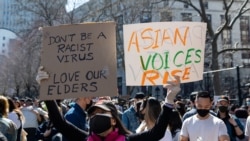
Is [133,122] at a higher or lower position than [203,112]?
lower

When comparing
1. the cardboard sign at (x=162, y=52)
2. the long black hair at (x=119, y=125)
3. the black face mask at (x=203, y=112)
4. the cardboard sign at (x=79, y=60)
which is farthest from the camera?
the black face mask at (x=203, y=112)

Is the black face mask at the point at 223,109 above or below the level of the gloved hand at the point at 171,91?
below

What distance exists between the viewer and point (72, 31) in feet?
13.6

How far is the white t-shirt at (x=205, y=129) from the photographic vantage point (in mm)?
5273

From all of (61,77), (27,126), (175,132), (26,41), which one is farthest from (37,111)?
(26,41)

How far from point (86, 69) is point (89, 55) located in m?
0.14

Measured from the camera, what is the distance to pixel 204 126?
5.34m

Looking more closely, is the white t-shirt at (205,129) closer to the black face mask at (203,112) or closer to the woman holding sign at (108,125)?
the black face mask at (203,112)

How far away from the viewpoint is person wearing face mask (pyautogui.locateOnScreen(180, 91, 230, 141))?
5.27 m

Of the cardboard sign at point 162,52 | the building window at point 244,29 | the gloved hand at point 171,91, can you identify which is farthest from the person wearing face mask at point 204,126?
the building window at point 244,29

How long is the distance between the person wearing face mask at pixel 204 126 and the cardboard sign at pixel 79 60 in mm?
1857

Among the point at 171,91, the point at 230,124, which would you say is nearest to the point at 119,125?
the point at 171,91

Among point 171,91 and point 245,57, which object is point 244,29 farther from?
point 171,91

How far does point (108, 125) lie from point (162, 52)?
5.99ft
